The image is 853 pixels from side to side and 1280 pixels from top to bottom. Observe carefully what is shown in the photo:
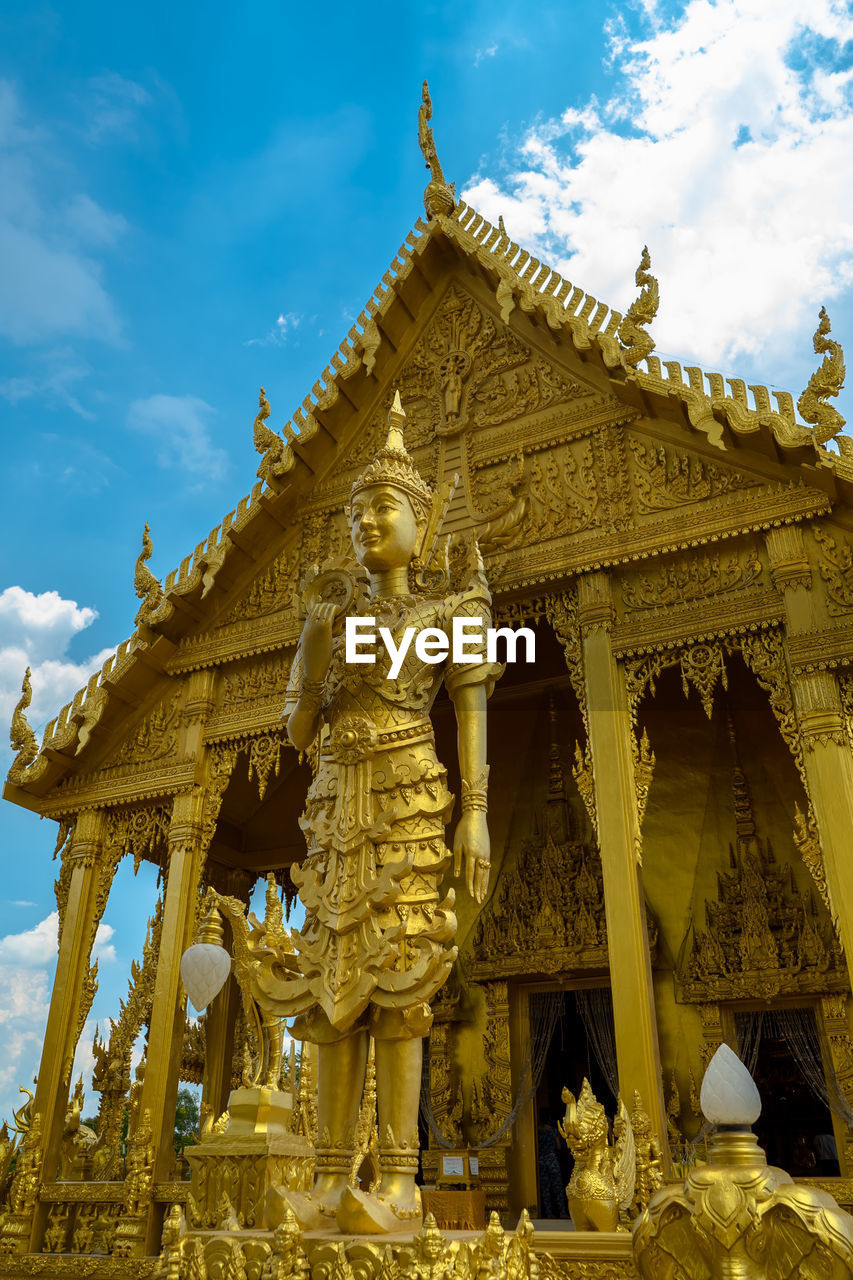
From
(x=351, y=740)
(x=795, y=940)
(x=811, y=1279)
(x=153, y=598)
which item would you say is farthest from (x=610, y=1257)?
(x=153, y=598)

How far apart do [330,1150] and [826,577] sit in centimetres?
401

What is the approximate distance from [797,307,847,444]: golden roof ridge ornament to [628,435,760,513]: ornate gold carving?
0.50 meters

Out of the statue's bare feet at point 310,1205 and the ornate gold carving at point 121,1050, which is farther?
the ornate gold carving at point 121,1050

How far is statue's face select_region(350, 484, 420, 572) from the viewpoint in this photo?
149 inches

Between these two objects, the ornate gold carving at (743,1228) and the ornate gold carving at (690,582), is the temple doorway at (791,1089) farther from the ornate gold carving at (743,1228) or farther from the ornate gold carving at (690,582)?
the ornate gold carving at (743,1228)

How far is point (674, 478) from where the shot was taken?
6.19m

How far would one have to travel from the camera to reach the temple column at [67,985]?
667 centimetres

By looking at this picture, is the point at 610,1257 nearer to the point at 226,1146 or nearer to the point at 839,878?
the point at 226,1146

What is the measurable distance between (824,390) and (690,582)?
4.28ft

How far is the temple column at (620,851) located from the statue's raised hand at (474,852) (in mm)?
2195

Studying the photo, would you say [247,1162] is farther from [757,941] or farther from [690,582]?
[757,941]

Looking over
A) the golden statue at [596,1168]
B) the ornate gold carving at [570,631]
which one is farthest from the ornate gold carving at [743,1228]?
the ornate gold carving at [570,631]

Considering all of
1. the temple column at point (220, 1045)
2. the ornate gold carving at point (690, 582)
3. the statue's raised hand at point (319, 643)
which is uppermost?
the ornate gold carving at point (690, 582)

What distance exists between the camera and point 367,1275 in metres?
2.41
